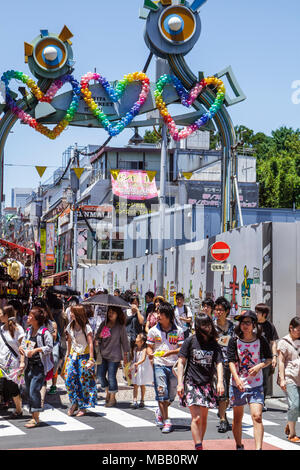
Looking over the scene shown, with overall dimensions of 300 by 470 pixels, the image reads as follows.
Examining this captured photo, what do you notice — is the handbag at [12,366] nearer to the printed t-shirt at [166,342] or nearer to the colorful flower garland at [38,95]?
the printed t-shirt at [166,342]

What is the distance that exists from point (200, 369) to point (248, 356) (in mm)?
609

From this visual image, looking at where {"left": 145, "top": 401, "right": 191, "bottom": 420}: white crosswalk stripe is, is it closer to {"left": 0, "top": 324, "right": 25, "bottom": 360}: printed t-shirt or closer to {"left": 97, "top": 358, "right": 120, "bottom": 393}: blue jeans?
{"left": 97, "top": 358, "right": 120, "bottom": 393}: blue jeans

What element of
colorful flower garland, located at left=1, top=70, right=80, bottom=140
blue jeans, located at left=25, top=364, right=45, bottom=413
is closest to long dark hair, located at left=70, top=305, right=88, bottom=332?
blue jeans, located at left=25, top=364, right=45, bottom=413

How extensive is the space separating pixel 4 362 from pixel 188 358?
3971 millimetres

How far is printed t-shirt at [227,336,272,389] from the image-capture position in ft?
30.7

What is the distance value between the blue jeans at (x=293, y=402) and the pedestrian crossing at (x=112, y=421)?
1.13ft

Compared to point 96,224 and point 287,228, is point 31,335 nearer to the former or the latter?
point 287,228

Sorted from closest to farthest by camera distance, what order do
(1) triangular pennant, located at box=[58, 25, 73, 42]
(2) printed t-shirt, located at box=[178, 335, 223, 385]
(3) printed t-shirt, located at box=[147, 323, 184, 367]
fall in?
(2) printed t-shirt, located at box=[178, 335, 223, 385] → (3) printed t-shirt, located at box=[147, 323, 184, 367] → (1) triangular pennant, located at box=[58, 25, 73, 42]

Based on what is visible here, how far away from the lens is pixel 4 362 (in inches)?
481

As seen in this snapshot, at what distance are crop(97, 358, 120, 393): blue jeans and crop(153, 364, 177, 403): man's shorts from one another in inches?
77.4

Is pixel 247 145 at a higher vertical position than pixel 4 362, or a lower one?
higher

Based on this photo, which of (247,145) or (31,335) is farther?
(247,145)

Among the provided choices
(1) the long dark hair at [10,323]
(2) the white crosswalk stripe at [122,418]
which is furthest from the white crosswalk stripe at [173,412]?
A: (1) the long dark hair at [10,323]
